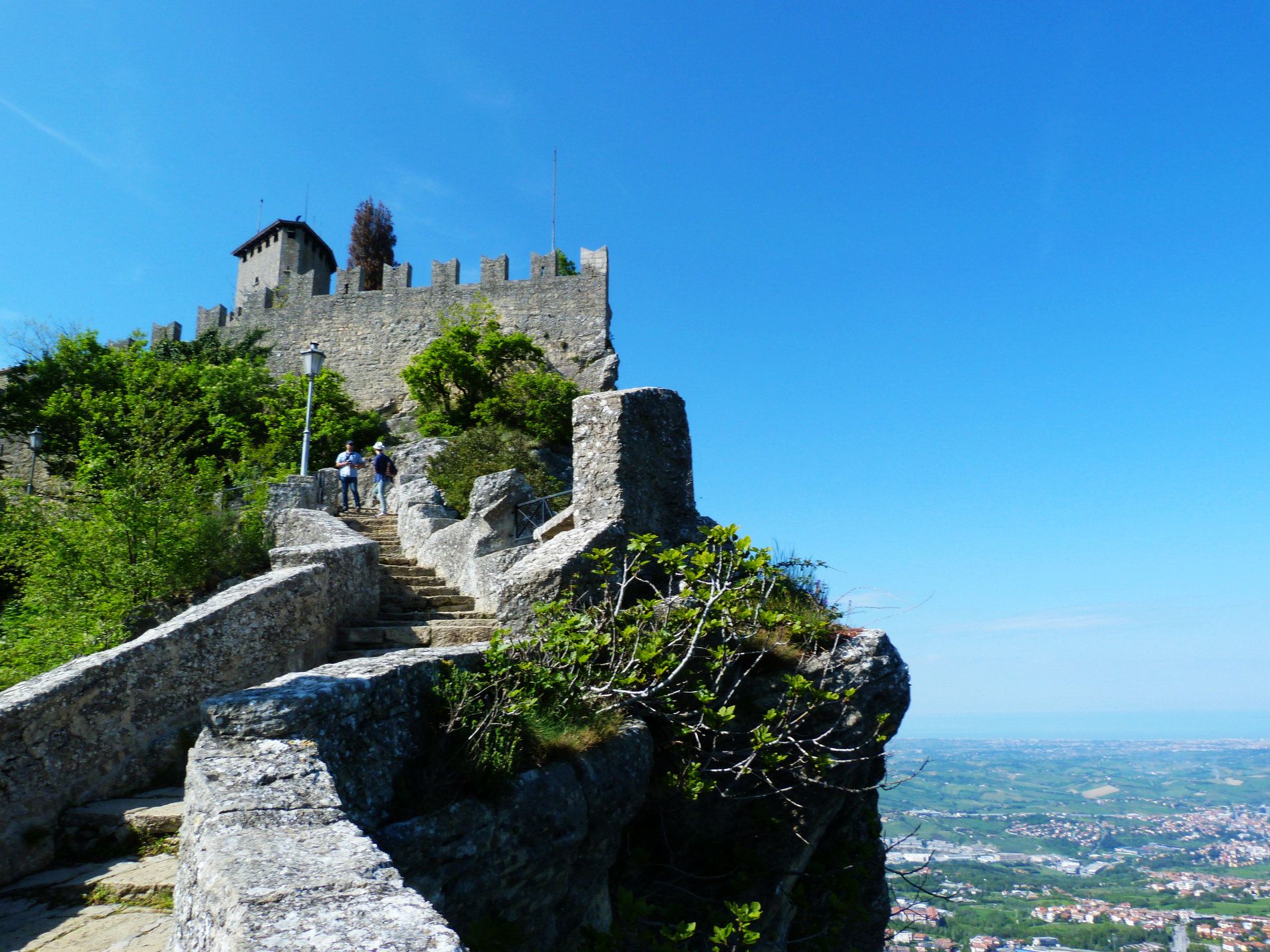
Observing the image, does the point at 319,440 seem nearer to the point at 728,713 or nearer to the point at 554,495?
the point at 554,495

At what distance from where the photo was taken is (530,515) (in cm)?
1172

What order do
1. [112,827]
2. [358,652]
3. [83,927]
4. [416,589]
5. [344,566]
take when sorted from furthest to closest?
[416,589] < [344,566] < [358,652] < [112,827] < [83,927]

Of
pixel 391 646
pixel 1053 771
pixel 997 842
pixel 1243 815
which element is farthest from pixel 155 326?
pixel 1053 771

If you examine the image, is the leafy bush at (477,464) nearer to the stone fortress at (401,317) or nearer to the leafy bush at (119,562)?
the leafy bush at (119,562)

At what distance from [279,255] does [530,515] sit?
3558 cm

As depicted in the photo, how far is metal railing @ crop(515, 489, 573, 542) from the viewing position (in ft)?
36.4

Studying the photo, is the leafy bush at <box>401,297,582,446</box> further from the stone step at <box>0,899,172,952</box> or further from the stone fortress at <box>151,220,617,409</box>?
the stone step at <box>0,899,172,952</box>

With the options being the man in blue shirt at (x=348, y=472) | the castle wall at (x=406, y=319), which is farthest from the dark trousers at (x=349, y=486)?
the castle wall at (x=406, y=319)

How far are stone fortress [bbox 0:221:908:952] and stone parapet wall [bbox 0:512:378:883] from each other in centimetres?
1

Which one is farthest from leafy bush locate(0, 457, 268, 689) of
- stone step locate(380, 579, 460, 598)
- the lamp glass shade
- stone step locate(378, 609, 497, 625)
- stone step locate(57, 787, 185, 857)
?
the lamp glass shade

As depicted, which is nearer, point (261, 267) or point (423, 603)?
point (423, 603)

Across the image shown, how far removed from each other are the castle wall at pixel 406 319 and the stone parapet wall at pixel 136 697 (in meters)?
22.8

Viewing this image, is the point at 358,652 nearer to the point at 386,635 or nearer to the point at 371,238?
the point at 386,635

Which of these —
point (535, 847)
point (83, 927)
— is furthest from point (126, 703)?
point (535, 847)
